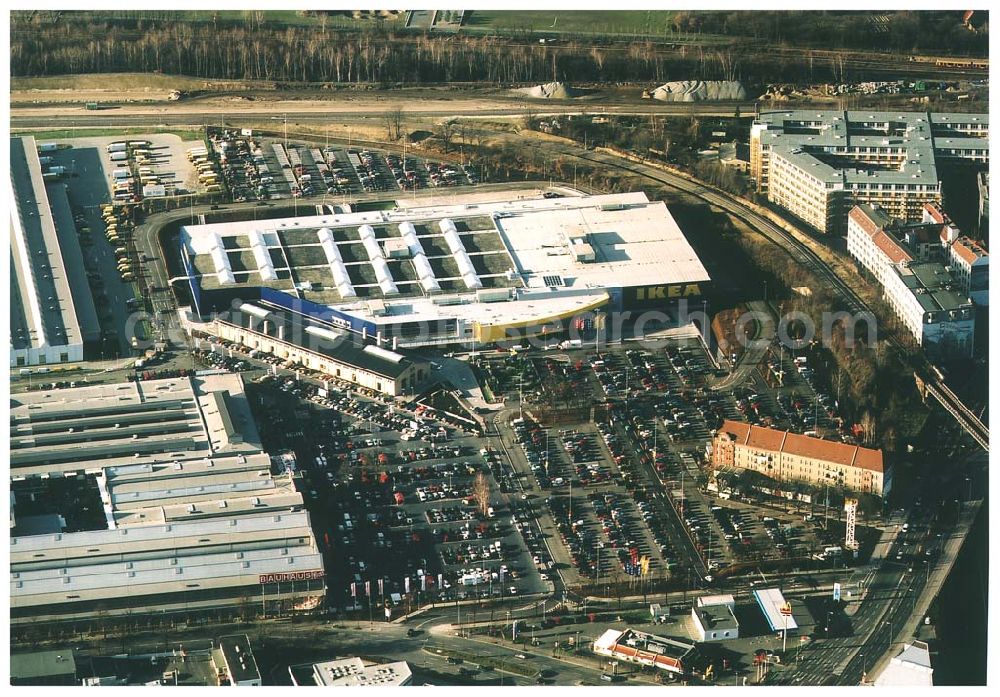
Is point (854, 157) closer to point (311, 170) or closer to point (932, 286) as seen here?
point (932, 286)

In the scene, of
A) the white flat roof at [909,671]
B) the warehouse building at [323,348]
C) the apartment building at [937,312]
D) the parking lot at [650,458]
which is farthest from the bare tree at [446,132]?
the white flat roof at [909,671]

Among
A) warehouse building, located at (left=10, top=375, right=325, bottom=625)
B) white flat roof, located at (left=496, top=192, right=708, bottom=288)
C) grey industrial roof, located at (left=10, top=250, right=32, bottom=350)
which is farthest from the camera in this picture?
white flat roof, located at (left=496, top=192, right=708, bottom=288)

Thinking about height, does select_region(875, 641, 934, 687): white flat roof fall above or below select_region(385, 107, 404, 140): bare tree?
below

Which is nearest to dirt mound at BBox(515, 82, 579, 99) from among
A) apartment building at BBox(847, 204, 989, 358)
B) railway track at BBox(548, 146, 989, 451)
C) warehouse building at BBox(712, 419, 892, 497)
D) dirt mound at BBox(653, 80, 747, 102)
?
dirt mound at BBox(653, 80, 747, 102)

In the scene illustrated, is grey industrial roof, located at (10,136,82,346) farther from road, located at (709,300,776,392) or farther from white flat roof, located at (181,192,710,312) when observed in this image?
road, located at (709,300,776,392)

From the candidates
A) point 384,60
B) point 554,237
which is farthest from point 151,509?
point 384,60

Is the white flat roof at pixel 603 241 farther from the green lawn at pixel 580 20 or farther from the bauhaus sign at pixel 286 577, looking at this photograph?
the bauhaus sign at pixel 286 577
